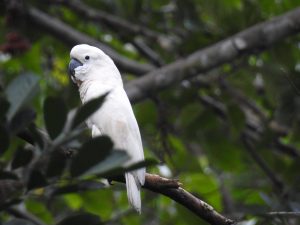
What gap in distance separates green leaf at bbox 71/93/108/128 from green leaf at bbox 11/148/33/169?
0.50ft

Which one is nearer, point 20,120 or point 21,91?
point 20,120

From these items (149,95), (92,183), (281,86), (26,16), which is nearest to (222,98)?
(281,86)

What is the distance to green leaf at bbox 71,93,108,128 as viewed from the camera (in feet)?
5.50

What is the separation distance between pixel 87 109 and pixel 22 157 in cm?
24

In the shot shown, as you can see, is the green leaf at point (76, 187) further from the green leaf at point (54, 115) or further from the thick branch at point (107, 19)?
the thick branch at point (107, 19)

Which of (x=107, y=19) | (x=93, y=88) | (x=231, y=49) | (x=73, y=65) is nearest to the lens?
(x=93, y=88)

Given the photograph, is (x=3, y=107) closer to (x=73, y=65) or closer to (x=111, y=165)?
(x=111, y=165)

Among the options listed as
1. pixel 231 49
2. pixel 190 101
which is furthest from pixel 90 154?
pixel 190 101

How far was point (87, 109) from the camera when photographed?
5.56 ft

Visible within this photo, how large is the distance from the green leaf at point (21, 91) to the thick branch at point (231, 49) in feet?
7.36

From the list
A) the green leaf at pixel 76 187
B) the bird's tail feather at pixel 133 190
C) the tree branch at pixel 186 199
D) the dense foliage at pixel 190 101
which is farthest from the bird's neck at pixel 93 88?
the green leaf at pixel 76 187

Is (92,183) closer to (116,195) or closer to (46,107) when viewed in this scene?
(46,107)

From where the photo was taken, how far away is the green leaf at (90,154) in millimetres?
1640

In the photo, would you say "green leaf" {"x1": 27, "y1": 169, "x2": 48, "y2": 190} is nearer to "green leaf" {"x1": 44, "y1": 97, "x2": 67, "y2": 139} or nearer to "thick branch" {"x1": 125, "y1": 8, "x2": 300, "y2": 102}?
"green leaf" {"x1": 44, "y1": 97, "x2": 67, "y2": 139}
